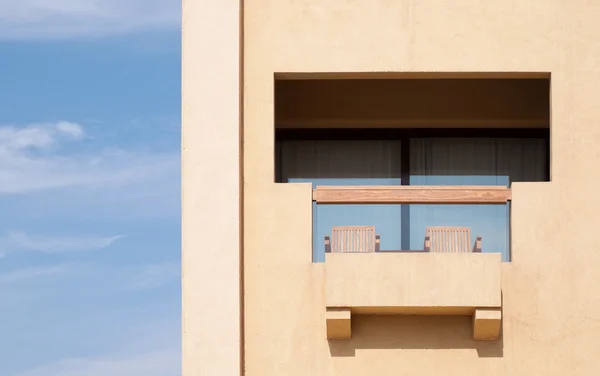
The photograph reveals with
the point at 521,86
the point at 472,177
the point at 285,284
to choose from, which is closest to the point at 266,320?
the point at 285,284

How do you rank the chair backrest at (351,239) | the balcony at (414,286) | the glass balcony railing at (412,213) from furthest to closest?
the glass balcony railing at (412,213) → the chair backrest at (351,239) → the balcony at (414,286)

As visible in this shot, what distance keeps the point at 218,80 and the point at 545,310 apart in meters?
5.49

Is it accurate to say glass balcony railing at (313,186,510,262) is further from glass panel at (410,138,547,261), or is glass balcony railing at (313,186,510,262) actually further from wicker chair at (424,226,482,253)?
glass panel at (410,138,547,261)

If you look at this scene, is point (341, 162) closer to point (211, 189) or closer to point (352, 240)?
point (352, 240)

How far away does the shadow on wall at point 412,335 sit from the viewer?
19.0m

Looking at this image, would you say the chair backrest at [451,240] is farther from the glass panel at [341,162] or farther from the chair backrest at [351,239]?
the glass panel at [341,162]

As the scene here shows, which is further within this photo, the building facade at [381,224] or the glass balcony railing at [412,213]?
the glass balcony railing at [412,213]

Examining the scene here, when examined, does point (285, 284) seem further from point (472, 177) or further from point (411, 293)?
point (472, 177)

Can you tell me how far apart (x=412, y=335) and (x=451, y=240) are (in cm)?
143

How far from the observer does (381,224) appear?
1947cm

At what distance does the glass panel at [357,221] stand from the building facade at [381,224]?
0.07ft

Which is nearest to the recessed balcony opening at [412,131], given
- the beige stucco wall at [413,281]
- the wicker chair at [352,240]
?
the wicker chair at [352,240]

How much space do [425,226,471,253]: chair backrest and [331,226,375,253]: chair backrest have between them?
0.82 meters

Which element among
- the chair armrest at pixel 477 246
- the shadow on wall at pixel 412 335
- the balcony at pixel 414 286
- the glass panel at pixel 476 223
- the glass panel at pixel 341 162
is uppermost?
the glass panel at pixel 341 162
